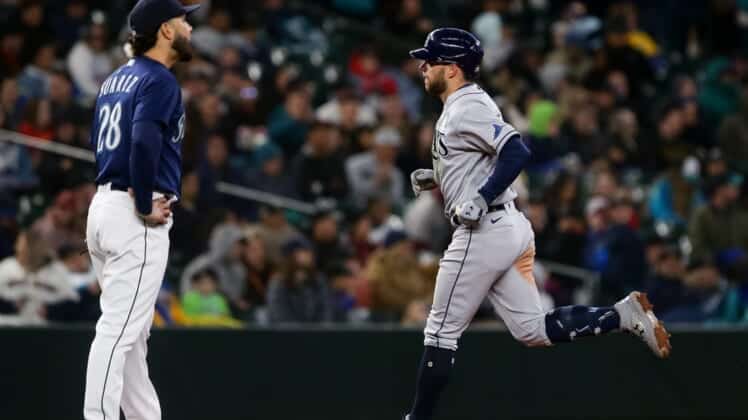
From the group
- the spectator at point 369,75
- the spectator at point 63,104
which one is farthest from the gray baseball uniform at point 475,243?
the spectator at point 369,75

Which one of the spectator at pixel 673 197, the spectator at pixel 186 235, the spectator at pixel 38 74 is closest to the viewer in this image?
the spectator at pixel 186 235

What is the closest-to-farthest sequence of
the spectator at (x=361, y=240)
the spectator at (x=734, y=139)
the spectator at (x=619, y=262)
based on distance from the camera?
1. the spectator at (x=361, y=240)
2. the spectator at (x=619, y=262)
3. the spectator at (x=734, y=139)

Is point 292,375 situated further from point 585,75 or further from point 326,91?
point 585,75

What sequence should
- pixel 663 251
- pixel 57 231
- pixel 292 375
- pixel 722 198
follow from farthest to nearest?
1. pixel 722 198
2. pixel 663 251
3. pixel 57 231
4. pixel 292 375

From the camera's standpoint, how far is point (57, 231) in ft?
37.3

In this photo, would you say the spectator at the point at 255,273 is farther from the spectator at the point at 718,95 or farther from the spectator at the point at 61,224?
the spectator at the point at 718,95

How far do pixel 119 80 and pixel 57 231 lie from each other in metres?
4.57

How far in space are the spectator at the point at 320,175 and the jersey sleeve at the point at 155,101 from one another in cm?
654

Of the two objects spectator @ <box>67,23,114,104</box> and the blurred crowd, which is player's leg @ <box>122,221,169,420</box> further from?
spectator @ <box>67,23,114,104</box>

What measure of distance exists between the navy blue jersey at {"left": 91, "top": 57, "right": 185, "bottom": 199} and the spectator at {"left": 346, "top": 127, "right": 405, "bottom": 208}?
6.54 metres

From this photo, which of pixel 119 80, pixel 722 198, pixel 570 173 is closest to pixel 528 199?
pixel 570 173

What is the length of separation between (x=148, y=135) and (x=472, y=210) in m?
1.55

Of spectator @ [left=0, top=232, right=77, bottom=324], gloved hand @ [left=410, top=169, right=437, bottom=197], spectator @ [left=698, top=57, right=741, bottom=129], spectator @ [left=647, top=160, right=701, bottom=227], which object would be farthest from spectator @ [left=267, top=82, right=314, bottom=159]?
gloved hand @ [left=410, top=169, right=437, bottom=197]

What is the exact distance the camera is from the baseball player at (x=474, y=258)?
7441 millimetres
